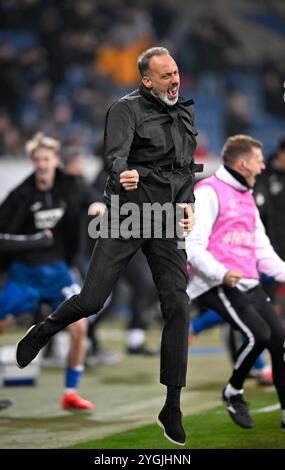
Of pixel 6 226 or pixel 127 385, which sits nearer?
pixel 6 226

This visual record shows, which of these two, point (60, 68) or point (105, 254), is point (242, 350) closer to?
point (105, 254)

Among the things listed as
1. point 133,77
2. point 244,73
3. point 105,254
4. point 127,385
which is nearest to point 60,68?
point 133,77

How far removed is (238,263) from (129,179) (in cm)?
199

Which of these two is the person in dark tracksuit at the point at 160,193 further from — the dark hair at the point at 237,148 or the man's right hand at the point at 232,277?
the dark hair at the point at 237,148

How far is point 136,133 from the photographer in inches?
253

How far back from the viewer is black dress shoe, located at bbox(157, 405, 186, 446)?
6.43 m

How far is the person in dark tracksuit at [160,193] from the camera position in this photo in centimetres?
642

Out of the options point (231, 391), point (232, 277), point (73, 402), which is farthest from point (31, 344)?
point (73, 402)

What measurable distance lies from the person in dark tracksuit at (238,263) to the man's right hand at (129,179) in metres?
1.67

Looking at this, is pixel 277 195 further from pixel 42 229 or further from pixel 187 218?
pixel 187 218

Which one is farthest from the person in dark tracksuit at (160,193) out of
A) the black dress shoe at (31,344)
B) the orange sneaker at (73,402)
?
the orange sneaker at (73,402)

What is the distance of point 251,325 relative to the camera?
25.3 feet

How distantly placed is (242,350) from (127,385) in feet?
9.77

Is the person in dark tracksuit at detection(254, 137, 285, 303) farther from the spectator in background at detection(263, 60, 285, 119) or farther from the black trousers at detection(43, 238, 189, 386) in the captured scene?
Answer: the spectator in background at detection(263, 60, 285, 119)
